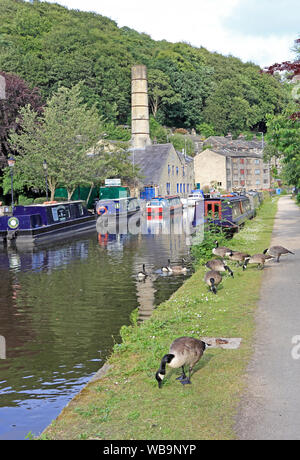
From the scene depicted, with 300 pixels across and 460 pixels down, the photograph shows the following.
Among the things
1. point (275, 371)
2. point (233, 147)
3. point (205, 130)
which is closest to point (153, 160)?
point (233, 147)

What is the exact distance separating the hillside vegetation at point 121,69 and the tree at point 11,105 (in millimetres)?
31503

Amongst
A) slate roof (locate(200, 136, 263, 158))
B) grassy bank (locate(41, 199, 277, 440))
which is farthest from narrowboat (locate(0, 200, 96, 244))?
slate roof (locate(200, 136, 263, 158))

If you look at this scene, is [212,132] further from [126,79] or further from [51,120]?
[51,120]

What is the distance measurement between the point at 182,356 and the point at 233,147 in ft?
365

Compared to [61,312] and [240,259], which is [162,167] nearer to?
[240,259]

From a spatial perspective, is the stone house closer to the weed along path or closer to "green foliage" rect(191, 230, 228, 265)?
"green foliage" rect(191, 230, 228, 265)

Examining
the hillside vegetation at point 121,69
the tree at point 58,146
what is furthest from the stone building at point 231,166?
the tree at point 58,146

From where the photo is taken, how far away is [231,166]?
356 feet

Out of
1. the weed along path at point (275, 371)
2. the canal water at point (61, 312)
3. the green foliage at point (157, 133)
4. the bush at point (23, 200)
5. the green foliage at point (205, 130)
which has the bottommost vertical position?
the canal water at point (61, 312)

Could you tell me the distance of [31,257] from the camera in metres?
25.1

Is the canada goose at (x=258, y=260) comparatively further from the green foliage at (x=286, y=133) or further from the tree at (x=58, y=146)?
the tree at (x=58, y=146)

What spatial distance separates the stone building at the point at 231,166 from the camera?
10400cm
